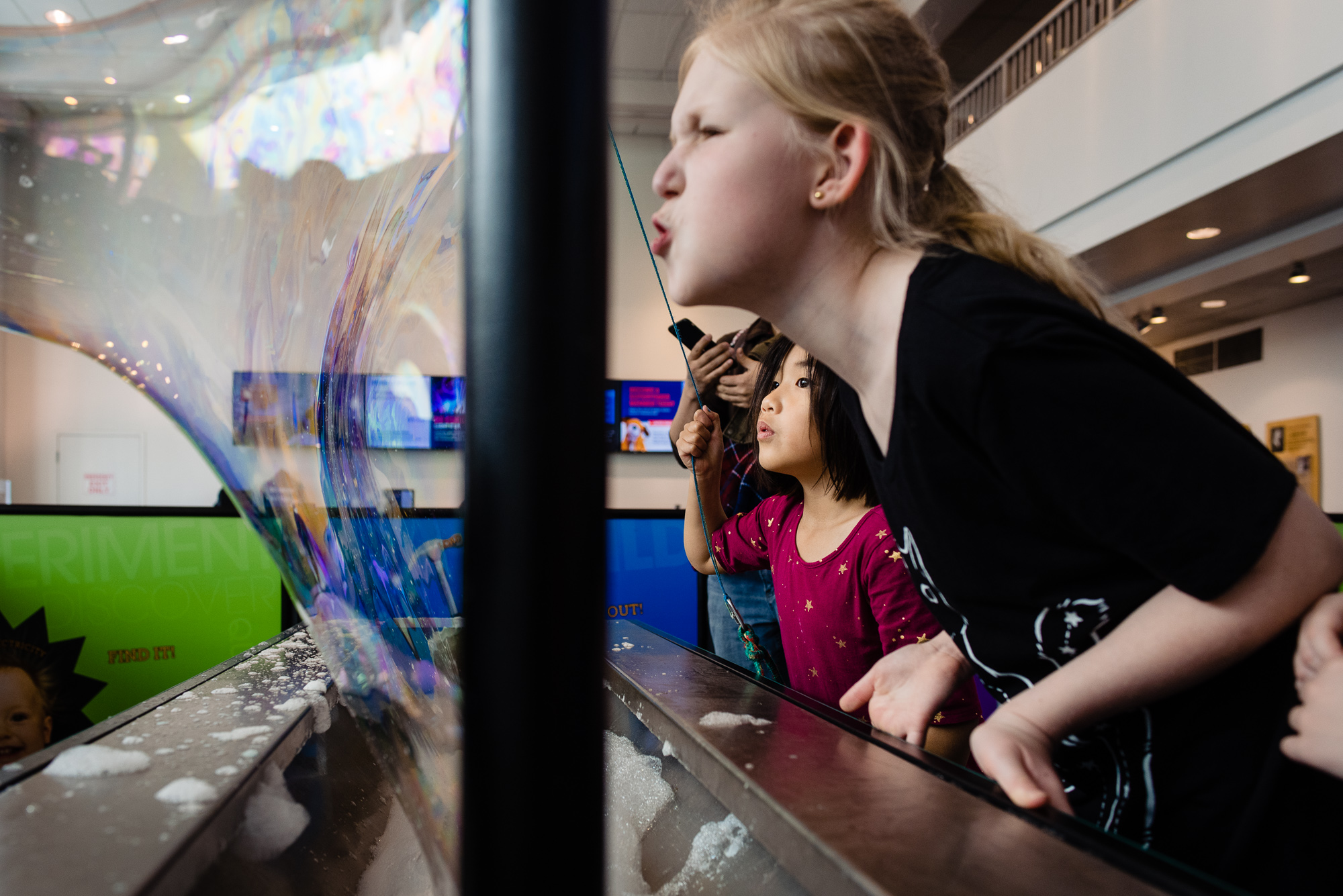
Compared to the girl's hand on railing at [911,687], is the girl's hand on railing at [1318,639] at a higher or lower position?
higher

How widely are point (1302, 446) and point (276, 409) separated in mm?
8121

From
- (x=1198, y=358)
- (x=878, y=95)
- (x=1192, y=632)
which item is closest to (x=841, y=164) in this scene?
(x=878, y=95)

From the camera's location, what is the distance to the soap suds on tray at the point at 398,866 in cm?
59

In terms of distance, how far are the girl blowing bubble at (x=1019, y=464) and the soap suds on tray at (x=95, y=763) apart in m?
0.45

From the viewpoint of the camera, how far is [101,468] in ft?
22.1

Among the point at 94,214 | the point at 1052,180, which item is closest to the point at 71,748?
the point at 94,214

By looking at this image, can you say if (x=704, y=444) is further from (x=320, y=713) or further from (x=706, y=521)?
(x=320, y=713)

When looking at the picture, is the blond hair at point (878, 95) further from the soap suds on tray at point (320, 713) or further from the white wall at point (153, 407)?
the white wall at point (153, 407)

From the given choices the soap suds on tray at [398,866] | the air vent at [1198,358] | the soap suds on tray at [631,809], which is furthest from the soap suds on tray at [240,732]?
the air vent at [1198,358]

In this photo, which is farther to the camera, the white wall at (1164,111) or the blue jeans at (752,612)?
the white wall at (1164,111)

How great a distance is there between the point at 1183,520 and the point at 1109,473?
0.14 ft

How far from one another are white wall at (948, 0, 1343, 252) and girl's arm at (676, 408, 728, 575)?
2583mm

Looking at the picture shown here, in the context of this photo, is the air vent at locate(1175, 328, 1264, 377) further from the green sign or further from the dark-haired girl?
the green sign

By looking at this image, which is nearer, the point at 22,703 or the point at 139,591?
the point at 22,703
